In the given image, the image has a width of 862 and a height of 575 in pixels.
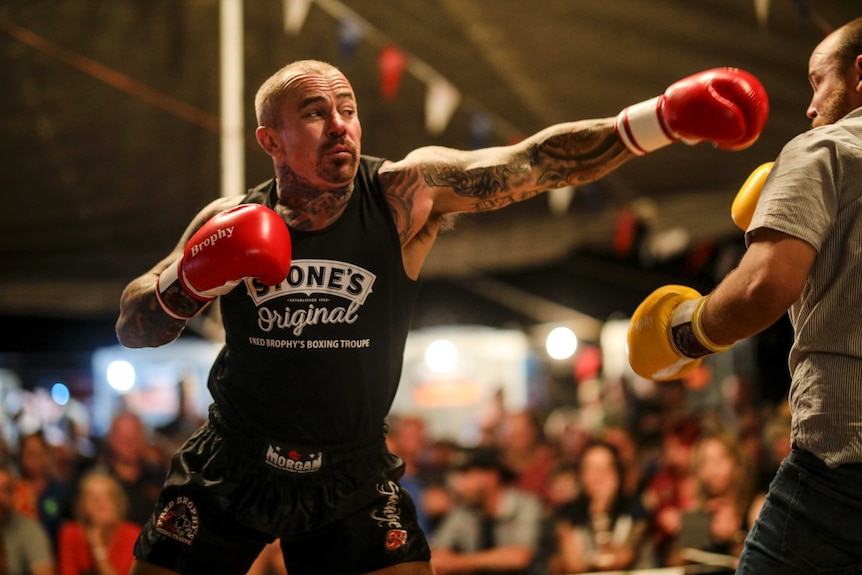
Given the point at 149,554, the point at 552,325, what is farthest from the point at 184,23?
the point at 552,325

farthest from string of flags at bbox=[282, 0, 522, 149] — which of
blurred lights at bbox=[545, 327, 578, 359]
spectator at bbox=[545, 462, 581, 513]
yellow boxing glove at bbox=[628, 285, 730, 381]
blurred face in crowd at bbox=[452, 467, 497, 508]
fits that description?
blurred lights at bbox=[545, 327, 578, 359]

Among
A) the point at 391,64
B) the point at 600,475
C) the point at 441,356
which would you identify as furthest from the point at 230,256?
the point at 441,356

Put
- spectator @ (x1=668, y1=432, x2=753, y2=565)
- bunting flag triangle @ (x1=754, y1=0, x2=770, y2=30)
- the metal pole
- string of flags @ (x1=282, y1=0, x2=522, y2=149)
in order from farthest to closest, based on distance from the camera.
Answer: string of flags @ (x1=282, y1=0, x2=522, y2=149) → the metal pole → spectator @ (x1=668, y1=432, x2=753, y2=565) → bunting flag triangle @ (x1=754, y1=0, x2=770, y2=30)

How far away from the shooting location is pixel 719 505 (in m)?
4.11

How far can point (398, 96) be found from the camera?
6.59 metres

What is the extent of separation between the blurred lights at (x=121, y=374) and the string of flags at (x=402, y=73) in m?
6.40

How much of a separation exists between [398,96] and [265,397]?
4.64m

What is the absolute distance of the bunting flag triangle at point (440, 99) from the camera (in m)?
6.42

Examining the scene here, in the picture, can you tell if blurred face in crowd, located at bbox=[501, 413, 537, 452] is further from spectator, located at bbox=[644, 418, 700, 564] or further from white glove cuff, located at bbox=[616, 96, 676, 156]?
white glove cuff, located at bbox=[616, 96, 676, 156]

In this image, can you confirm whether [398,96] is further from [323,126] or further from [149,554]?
[149,554]

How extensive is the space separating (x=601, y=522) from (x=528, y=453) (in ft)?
3.86

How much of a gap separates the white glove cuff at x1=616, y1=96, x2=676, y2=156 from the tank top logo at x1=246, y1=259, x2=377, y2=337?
0.69 metres

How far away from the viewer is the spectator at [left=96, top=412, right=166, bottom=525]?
16.9 ft

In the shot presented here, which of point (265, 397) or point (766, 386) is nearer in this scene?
point (265, 397)
